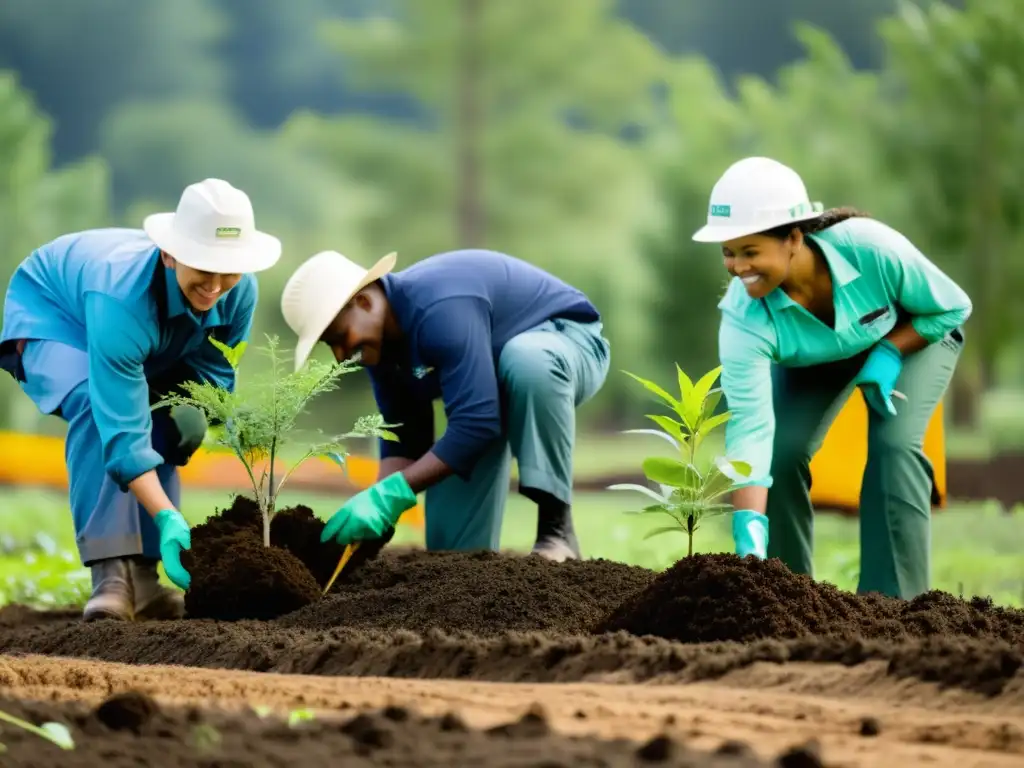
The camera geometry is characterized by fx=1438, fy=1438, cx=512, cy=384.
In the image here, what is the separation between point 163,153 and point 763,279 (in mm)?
18238

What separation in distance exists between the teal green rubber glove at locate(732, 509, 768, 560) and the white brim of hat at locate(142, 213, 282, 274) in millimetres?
1821

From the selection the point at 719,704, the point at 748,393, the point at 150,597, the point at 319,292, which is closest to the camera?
the point at 719,704

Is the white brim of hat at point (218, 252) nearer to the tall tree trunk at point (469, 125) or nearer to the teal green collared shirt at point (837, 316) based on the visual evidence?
the teal green collared shirt at point (837, 316)

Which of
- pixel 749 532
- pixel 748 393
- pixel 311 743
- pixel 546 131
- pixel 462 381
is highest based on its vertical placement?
pixel 546 131

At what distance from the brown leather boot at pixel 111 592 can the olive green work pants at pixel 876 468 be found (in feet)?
8.24

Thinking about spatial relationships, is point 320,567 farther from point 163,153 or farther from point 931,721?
point 163,153

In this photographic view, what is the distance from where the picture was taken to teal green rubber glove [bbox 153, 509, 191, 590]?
509 centimetres

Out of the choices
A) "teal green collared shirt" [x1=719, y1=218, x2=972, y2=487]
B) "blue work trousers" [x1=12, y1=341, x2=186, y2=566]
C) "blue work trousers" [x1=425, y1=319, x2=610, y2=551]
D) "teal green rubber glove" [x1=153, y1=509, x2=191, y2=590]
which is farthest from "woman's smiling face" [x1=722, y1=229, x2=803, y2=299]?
"blue work trousers" [x1=12, y1=341, x2=186, y2=566]

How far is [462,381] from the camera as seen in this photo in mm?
5453

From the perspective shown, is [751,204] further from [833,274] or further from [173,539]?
[173,539]

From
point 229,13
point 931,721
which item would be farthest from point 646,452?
point 931,721

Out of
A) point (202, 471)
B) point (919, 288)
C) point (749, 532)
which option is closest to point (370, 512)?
point (749, 532)

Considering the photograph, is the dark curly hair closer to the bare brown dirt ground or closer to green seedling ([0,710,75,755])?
the bare brown dirt ground

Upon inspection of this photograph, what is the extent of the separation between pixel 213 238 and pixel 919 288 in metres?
2.56
